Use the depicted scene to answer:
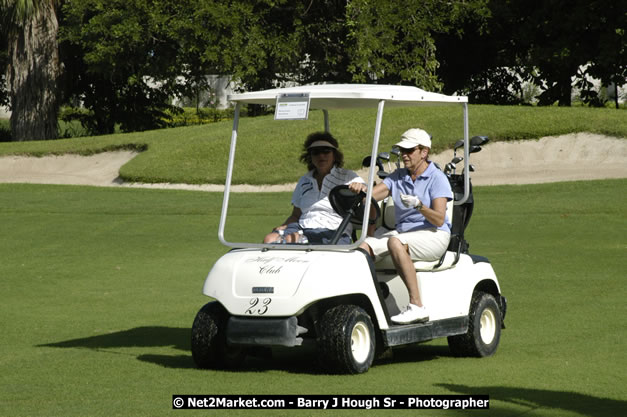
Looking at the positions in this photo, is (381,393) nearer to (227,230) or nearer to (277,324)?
(277,324)

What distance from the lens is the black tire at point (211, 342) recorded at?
23.3ft

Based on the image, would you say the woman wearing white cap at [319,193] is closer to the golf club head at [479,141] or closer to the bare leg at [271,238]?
the bare leg at [271,238]

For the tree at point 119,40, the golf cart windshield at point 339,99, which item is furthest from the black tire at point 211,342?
the tree at point 119,40

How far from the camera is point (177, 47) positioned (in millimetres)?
35781

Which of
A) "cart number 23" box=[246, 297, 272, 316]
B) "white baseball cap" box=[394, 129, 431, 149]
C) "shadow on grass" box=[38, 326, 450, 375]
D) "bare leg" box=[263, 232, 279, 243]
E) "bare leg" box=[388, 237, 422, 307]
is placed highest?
"white baseball cap" box=[394, 129, 431, 149]

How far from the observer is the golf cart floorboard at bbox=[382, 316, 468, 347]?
720 centimetres

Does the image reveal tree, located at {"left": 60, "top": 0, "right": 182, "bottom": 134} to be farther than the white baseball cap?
Yes

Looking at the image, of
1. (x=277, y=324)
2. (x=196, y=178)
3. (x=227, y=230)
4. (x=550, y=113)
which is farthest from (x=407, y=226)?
(x=550, y=113)

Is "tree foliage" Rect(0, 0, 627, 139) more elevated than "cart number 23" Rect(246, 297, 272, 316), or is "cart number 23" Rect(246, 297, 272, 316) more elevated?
"tree foliage" Rect(0, 0, 627, 139)

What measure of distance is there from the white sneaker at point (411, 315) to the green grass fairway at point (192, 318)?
1.10ft

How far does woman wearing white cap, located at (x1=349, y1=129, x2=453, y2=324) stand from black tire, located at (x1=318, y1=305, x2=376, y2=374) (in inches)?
12.1

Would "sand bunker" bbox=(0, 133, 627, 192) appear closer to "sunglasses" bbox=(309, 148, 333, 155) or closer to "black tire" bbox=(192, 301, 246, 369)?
"sunglasses" bbox=(309, 148, 333, 155)

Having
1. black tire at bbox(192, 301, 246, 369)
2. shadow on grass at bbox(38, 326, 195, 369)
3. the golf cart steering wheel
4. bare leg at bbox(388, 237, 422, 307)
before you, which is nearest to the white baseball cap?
the golf cart steering wheel

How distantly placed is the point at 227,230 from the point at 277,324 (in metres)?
10.4
